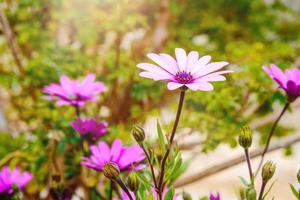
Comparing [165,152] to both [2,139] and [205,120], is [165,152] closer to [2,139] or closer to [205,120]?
[205,120]

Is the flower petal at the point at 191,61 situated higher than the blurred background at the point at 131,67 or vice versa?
the blurred background at the point at 131,67

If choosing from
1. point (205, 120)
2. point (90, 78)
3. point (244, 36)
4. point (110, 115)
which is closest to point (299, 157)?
point (244, 36)

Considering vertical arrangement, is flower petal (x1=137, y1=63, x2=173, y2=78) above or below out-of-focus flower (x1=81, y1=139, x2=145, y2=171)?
above

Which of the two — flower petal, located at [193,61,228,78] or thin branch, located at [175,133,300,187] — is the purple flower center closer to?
flower petal, located at [193,61,228,78]

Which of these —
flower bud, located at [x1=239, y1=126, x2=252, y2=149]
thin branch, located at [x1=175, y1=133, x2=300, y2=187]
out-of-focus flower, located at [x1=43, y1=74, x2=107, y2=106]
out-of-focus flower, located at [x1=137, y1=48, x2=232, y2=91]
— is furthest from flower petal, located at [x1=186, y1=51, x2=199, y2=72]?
thin branch, located at [x1=175, y1=133, x2=300, y2=187]

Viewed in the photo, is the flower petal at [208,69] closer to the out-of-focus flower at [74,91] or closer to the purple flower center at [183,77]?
the purple flower center at [183,77]

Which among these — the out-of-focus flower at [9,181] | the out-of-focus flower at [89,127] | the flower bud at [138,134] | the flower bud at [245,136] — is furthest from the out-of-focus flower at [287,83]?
the out-of-focus flower at [9,181]

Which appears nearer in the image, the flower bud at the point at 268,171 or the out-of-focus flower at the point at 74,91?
the flower bud at the point at 268,171

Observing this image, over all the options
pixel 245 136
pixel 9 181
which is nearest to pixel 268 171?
pixel 245 136
